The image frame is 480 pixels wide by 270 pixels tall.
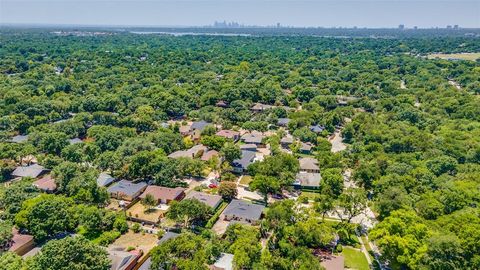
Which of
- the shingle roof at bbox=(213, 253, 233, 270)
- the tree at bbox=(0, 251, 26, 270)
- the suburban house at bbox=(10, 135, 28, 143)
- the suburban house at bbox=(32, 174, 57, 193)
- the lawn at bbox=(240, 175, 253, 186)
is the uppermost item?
the tree at bbox=(0, 251, 26, 270)

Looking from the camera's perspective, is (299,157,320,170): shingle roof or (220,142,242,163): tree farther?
(299,157,320,170): shingle roof

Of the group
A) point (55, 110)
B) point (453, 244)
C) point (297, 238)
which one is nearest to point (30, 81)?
point (55, 110)

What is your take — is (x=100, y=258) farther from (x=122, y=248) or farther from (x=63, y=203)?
(x=63, y=203)

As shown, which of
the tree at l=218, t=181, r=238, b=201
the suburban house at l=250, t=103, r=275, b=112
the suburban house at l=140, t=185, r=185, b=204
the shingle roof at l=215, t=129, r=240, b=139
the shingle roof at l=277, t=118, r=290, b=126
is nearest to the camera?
the suburban house at l=140, t=185, r=185, b=204

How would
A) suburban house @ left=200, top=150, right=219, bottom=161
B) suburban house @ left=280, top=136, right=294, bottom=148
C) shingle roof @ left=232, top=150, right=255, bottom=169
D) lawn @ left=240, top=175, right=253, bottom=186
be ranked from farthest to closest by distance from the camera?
suburban house @ left=280, top=136, right=294, bottom=148, suburban house @ left=200, top=150, right=219, bottom=161, shingle roof @ left=232, top=150, right=255, bottom=169, lawn @ left=240, top=175, right=253, bottom=186

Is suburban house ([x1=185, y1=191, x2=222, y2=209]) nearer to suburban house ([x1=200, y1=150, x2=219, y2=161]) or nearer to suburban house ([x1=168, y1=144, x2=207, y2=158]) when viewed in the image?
suburban house ([x1=200, y1=150, x2=219, y2=161])

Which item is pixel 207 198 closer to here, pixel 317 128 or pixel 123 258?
pixel 123 258

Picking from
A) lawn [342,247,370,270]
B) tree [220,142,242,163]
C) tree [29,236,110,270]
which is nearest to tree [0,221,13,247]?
tree [29,236,110,270]
